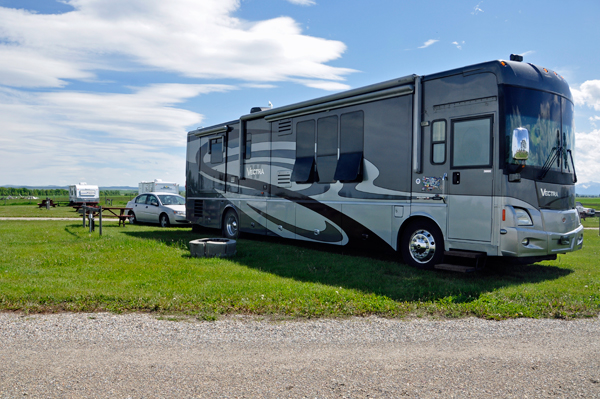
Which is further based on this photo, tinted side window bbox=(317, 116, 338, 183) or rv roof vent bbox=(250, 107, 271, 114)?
rv roof vent bbox=(250, 107, 271, 114)

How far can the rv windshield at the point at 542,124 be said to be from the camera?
7297 millimetres

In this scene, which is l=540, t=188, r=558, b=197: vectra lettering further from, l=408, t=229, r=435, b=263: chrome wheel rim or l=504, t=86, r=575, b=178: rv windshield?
l=408, t=229, r=435, b=263: chrome wheel rim

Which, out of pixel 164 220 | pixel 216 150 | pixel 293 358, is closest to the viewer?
pixel 293 358

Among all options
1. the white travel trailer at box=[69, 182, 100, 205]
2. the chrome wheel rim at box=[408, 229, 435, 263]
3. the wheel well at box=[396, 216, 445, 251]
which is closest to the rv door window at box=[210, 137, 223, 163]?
the wheel well at box=[396, 216, 445, 251]

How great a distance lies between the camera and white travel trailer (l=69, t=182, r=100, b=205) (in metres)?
43.0

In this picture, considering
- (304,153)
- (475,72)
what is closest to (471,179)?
(475,72)

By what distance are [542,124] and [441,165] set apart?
1.66 meters

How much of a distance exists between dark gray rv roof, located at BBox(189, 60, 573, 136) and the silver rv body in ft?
0.07

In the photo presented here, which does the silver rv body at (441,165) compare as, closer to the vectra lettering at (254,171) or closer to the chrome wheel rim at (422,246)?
the chrome wheel rim at (422,246)

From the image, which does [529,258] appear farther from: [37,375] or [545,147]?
[37,375]

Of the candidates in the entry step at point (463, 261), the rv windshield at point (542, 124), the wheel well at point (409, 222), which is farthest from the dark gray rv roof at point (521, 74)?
the entry step at point (463, 261)

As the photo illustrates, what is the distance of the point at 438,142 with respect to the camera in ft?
26.2

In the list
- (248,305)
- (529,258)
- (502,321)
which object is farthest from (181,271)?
(529,258)

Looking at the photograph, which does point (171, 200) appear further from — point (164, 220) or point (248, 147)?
point (248, 147)
